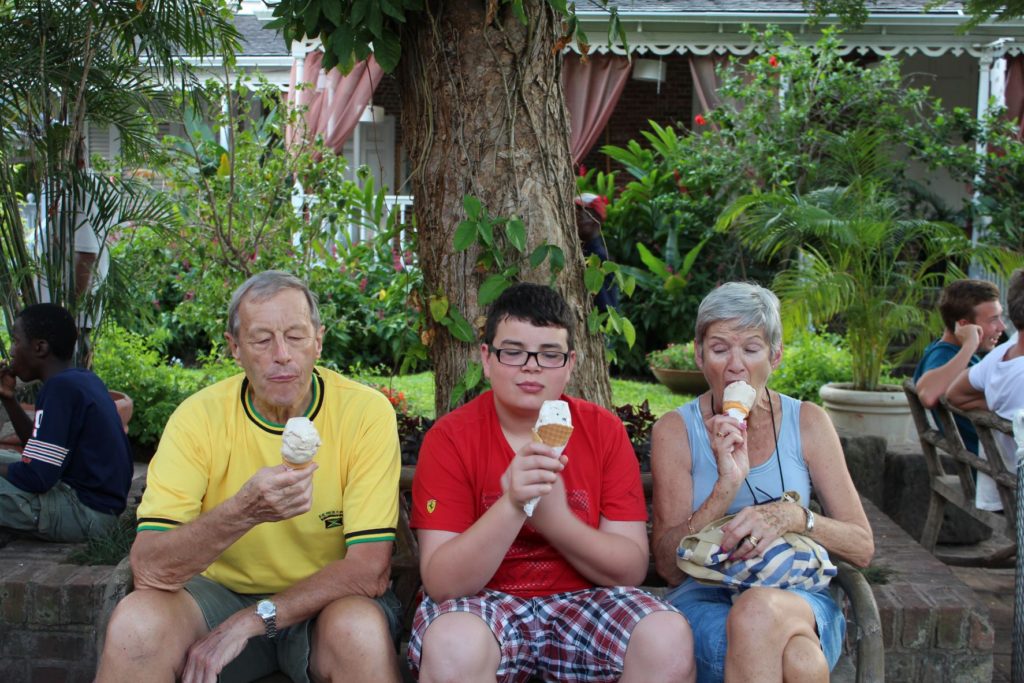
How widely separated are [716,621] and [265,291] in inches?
58.3

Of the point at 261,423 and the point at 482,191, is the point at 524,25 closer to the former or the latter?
the point at 482,191

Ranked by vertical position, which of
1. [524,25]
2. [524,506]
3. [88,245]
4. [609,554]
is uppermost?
[524,25]

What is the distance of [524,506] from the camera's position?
7.87 ft

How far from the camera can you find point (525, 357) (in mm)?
2652

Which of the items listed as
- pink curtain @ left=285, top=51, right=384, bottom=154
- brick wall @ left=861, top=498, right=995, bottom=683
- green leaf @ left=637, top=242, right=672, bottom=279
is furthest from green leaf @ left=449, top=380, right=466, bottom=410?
pink curtain @ left=285, top=51, right=384, bottom=154

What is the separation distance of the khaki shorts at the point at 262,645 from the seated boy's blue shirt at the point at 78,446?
1.28m

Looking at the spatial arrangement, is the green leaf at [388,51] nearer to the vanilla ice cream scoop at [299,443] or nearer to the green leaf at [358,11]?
the green leaf at [358,11]

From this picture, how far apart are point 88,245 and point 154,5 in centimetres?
129

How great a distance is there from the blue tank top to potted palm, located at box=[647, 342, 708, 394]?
534 centimetres

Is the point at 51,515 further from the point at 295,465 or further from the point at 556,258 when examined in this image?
the point at 556,258

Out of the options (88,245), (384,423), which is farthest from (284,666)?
(88,245)

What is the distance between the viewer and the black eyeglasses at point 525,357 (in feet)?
8.70

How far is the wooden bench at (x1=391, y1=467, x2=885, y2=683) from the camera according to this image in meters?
2.50

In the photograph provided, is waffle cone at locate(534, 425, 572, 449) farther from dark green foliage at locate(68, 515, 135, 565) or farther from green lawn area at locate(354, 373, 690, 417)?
green lawn area at locate(354, 373, 690, 417)
